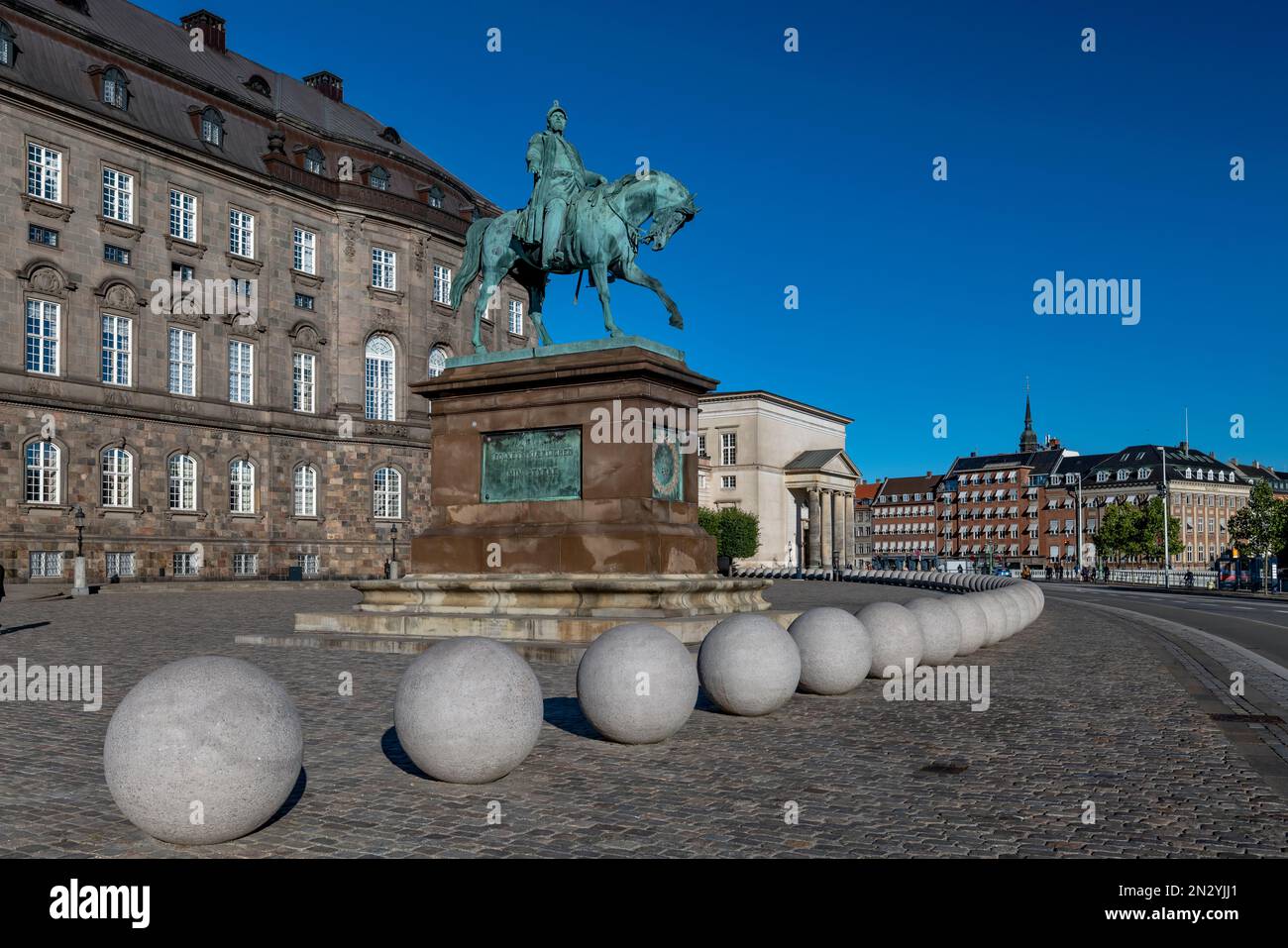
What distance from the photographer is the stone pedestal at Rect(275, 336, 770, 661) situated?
707 inches

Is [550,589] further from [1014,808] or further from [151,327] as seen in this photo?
[151,327]

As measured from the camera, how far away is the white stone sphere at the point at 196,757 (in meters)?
6.40

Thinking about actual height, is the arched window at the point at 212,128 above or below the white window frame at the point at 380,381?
above

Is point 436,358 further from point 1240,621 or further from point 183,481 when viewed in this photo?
point 1240,621

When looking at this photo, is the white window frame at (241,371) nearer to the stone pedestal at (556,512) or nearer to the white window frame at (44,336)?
the white window frame at (44,336)

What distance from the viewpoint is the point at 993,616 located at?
787 inches

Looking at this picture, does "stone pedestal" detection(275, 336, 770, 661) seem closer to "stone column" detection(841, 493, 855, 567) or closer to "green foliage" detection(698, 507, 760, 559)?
"green foliage" detection(698, 507, 760, 559)

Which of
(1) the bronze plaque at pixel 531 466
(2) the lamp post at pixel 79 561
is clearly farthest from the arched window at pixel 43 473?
(1) the bronze plaque at pixel 531 466

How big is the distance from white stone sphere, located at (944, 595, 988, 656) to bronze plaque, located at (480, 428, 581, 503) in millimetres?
6732

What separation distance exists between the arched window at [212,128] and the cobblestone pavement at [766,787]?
4786cm

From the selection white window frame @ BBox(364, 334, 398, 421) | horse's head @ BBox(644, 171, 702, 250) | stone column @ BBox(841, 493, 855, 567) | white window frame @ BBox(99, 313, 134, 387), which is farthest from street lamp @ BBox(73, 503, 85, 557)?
stone column @ BBox(841, 493, 855, 567)

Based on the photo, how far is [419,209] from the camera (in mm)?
63500

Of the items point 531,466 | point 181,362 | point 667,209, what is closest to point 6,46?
point 181,362
